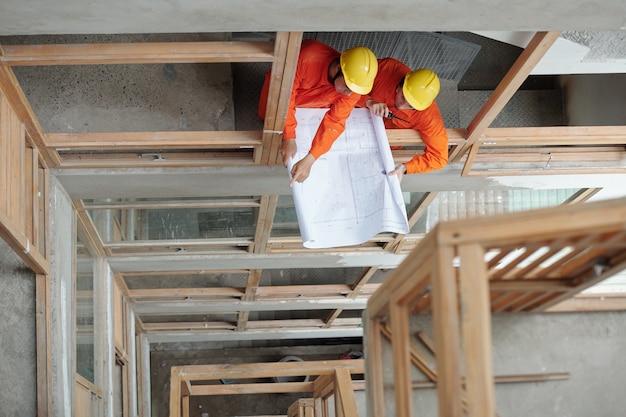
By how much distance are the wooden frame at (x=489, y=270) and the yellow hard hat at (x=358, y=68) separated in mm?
3143

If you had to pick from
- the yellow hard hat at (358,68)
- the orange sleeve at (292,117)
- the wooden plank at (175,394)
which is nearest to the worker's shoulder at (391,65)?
the yellow hard hat at (358,68)

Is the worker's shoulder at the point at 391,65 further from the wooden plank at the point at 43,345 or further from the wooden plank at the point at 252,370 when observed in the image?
the wooden plank at the point at 252,370

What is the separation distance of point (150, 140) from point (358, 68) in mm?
1739

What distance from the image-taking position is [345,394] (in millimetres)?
8688

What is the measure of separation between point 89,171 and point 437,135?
2.87 m

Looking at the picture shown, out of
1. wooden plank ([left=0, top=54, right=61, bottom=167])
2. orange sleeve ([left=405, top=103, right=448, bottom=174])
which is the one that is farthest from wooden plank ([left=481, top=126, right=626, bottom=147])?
wooden plank ([left=0, top=54, right=61, bottom=167])

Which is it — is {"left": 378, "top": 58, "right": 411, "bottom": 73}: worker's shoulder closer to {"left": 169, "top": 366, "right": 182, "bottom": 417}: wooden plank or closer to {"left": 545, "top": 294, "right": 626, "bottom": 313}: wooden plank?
{"left": 545, "top": 294, "right": 626, "bottom": 313}: wooden plank

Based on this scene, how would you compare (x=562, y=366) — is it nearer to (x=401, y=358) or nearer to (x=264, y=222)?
(x=401, y=358)

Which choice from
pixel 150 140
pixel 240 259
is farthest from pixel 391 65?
pixel 240 259

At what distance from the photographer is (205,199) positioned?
29.0 feet

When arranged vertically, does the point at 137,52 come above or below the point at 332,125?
above

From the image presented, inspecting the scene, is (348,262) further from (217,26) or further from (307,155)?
(217,26)

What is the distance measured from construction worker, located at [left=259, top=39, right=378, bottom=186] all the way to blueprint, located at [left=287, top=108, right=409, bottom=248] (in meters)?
0.12

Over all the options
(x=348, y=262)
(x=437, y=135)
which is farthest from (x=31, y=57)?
(x=348, y=262)
